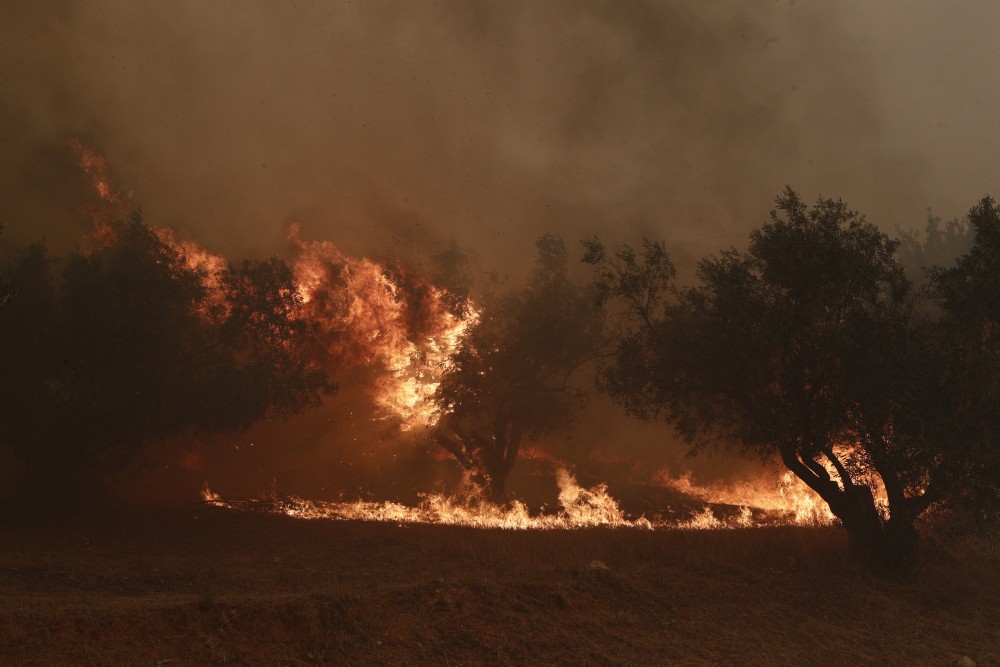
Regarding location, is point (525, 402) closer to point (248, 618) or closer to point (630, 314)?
point (630, 314)

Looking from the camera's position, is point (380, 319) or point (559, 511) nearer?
point (559, 511)

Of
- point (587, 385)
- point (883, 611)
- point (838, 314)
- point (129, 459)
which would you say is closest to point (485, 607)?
point (883, 611)

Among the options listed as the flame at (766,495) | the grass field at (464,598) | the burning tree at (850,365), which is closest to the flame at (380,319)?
the grass field at (464,598)

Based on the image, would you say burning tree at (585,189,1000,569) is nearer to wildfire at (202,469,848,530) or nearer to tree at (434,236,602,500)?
wildfire at (202,469,848,530)

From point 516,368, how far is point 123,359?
1712cm

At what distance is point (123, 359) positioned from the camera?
23547 mm

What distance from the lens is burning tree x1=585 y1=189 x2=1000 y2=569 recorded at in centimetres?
1606

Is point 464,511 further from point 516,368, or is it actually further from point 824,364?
point 824,364

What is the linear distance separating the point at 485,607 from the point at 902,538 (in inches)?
495

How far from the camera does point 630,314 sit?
2225 centimetres

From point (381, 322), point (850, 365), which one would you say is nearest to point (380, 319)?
point (381, 322)

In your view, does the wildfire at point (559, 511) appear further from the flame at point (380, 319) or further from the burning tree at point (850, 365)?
the burning tree at point (850, 365)

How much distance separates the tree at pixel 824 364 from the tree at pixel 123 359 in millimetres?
16290

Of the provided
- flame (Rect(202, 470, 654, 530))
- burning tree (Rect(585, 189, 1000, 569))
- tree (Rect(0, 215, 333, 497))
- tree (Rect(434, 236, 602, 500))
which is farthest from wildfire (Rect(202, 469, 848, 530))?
burning tree (Rect(585, 189, 1000, 569))
